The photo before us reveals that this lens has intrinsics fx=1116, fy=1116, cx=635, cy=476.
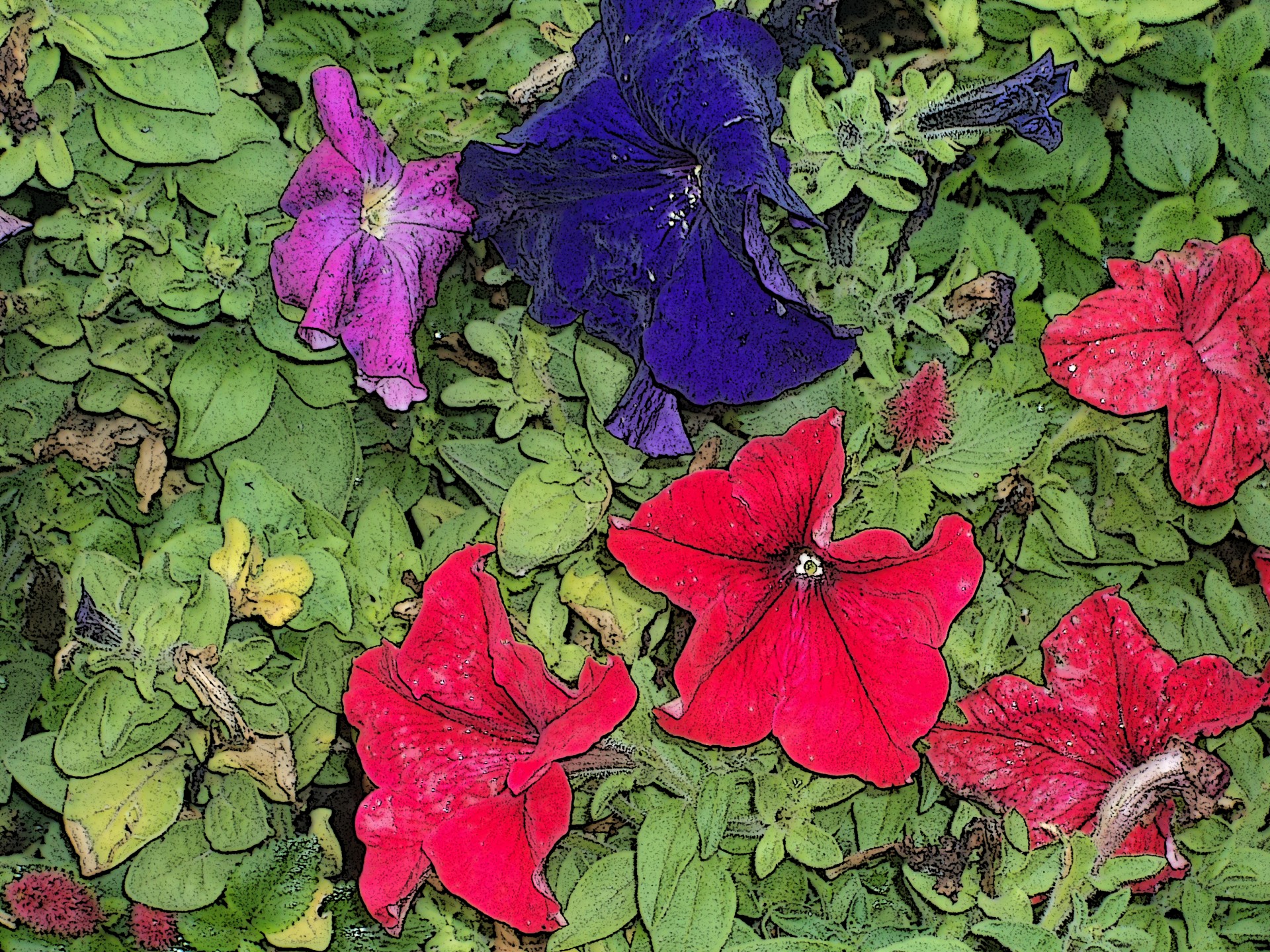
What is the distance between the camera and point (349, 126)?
2.55ft

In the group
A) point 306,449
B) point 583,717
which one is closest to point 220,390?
point 306,449

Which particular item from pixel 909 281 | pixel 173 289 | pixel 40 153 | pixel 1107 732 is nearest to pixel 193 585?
pixel 173 289

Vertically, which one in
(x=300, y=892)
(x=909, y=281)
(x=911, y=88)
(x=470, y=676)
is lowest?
(x=300, y=892)

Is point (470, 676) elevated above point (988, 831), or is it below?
above

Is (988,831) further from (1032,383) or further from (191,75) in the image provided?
(191,75)

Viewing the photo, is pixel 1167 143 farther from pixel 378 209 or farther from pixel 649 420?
pixel 378 209

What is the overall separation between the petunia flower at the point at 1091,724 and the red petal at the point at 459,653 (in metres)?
0.31

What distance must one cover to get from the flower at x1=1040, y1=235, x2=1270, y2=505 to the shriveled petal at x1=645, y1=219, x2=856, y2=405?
18 cm

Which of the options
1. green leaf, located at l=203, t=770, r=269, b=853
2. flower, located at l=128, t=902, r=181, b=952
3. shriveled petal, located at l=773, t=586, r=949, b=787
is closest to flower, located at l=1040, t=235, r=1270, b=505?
shriveled petal, located at l=773, t=586, r=949, b=787

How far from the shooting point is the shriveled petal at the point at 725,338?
0.68 m

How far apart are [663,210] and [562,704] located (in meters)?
0.33

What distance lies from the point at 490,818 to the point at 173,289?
45cm

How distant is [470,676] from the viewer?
76 centimetres

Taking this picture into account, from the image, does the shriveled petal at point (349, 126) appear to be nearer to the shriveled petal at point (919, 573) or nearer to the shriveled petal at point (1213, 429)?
the shriveled petal at point (919, 573)
